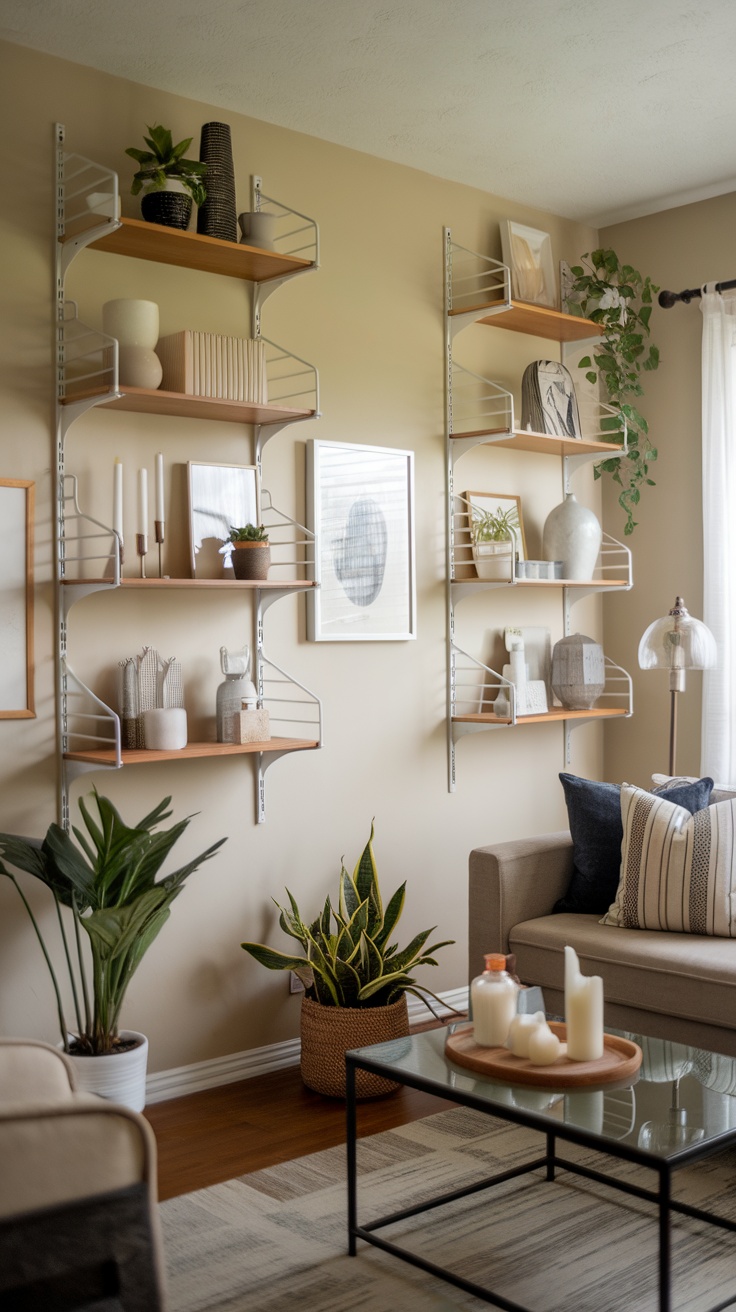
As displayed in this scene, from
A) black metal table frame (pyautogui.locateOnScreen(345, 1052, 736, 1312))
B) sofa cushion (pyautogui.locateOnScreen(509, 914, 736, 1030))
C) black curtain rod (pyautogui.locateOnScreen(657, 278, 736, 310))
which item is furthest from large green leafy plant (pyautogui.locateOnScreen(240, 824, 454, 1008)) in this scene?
black curtain rod (pyautogui.locateOnScreen(657, 278, 736, 310))

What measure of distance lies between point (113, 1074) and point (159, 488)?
1474 millimetres

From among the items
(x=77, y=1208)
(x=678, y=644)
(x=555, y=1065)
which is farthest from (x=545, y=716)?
(x=77, y=1208)

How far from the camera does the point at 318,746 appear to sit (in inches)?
132

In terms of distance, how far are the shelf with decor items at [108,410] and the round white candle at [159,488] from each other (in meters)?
0.13

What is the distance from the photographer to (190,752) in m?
3.10

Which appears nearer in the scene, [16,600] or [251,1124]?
[16,600]

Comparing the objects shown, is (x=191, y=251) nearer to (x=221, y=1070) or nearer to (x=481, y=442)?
(x=481, y=442)

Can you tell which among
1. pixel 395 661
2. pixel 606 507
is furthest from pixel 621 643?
pixel 395 661

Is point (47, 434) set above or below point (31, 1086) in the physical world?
above

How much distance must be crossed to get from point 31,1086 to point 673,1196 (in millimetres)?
1406

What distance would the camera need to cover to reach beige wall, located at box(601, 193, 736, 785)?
423cm

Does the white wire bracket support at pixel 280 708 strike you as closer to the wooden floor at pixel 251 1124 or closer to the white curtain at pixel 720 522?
A: the wooden floor at pixel 251 1124

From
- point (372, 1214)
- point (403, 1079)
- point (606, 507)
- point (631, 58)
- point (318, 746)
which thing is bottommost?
point (372, 1214)

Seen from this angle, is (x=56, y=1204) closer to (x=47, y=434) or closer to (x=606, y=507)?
(x=47, y=434)
